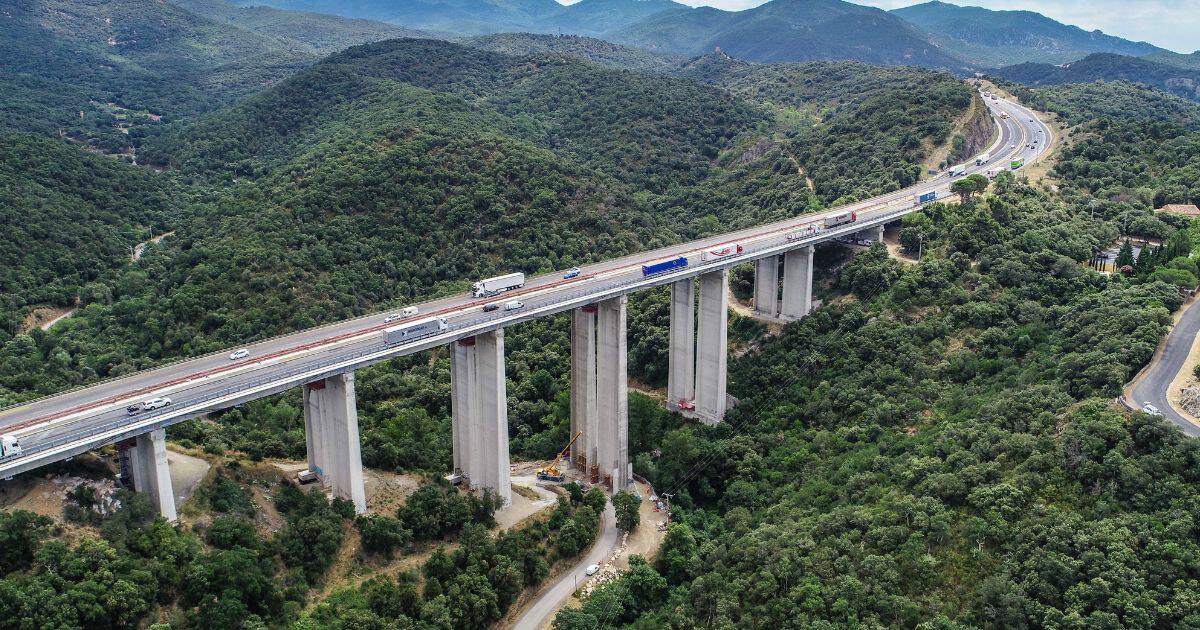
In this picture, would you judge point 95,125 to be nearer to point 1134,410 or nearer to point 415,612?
point 415,612

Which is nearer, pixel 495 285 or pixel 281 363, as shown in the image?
pixel 281 363

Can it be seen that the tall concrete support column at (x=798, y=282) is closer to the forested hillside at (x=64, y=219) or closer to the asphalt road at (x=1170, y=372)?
the asphalt road at (x=1170, y=372)

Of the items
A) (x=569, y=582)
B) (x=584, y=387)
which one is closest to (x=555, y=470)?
(x=584, y=387)

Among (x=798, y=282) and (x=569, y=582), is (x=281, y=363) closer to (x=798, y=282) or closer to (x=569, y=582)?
(x=569, y=582)

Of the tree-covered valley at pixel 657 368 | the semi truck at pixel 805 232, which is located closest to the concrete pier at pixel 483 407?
the tree-covered valley at pixel 657 368

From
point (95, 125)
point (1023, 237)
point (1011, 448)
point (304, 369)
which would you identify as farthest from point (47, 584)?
point (95, 125)

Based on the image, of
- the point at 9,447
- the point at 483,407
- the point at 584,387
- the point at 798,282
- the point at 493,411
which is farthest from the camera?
the point at 798,282

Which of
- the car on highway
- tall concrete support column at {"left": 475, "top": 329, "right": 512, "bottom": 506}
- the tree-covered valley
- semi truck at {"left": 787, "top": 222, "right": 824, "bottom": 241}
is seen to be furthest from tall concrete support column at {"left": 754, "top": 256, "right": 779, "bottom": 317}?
the car on highway
